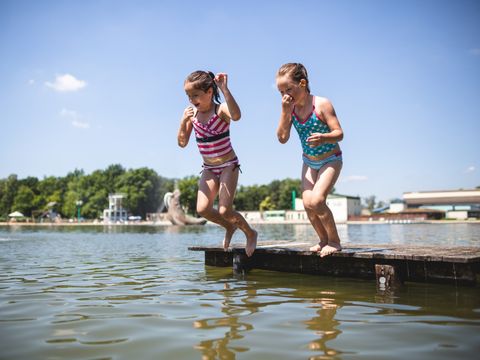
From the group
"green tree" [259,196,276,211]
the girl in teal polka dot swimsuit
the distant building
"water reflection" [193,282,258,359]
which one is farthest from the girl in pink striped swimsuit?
"green tree" [259,196,276,211]

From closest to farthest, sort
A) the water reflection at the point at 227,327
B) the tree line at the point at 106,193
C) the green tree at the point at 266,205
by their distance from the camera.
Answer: the water reflection at the point at 227,327
the tree line at the point at 106,193
the green tree at the point at 266,205

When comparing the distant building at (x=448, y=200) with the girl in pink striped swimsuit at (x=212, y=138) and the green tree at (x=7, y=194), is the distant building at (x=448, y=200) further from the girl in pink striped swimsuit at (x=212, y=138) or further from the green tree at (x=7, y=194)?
the green tree at (x=7, y=194)

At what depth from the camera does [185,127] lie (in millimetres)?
5684

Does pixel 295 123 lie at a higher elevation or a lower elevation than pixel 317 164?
higher

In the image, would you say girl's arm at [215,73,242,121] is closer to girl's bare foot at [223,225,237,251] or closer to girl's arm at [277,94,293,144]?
girl's arm at [277,94,293,144]

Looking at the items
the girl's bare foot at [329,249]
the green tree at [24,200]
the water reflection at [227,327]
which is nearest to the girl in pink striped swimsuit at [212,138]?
the girl's bare foot at [329,249]

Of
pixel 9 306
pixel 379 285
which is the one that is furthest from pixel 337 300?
pixel 9 306

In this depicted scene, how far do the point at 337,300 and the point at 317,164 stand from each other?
1851mm

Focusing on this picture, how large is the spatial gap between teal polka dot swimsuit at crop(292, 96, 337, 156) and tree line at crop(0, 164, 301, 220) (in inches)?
3484

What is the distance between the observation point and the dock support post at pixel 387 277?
15.6 feet

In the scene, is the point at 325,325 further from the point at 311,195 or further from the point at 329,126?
the point at 329,126

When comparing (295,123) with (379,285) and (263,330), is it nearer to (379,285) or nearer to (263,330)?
(379,285)

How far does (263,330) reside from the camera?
2977mm

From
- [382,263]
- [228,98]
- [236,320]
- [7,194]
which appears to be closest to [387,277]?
[382,263]
